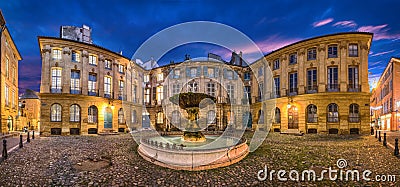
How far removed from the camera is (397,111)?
103 ft

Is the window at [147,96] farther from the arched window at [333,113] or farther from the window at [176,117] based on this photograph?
the arched window at [333,113]

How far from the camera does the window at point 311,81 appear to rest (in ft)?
81.3

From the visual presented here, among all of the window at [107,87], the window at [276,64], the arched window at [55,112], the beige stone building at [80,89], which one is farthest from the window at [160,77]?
the window at [276,64]

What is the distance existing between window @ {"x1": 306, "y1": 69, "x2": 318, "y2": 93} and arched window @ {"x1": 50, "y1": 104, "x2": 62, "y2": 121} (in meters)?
30.2

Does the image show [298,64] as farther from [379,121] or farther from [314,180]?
[379,121]

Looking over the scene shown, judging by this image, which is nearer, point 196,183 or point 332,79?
point 196,183

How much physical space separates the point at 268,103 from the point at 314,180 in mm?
23984

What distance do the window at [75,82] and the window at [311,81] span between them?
28.7m

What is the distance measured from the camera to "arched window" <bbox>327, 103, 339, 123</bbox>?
2323 centimetres

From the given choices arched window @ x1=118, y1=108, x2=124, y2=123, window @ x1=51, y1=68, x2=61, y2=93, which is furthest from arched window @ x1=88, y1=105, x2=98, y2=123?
window @ x1=51, y1=68, x2=61, y2=93

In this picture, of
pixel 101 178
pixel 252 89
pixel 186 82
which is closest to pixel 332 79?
pixel 252 89

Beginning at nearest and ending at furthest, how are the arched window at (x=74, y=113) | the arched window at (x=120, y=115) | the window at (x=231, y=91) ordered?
1. the arched window at (x=74, y=113)
2. the arched window at (x=120, y=115)
3. the window at (x=231, y=91)

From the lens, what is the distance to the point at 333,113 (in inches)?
918

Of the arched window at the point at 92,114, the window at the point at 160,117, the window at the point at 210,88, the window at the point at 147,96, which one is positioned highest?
the window at the point at 210,88
